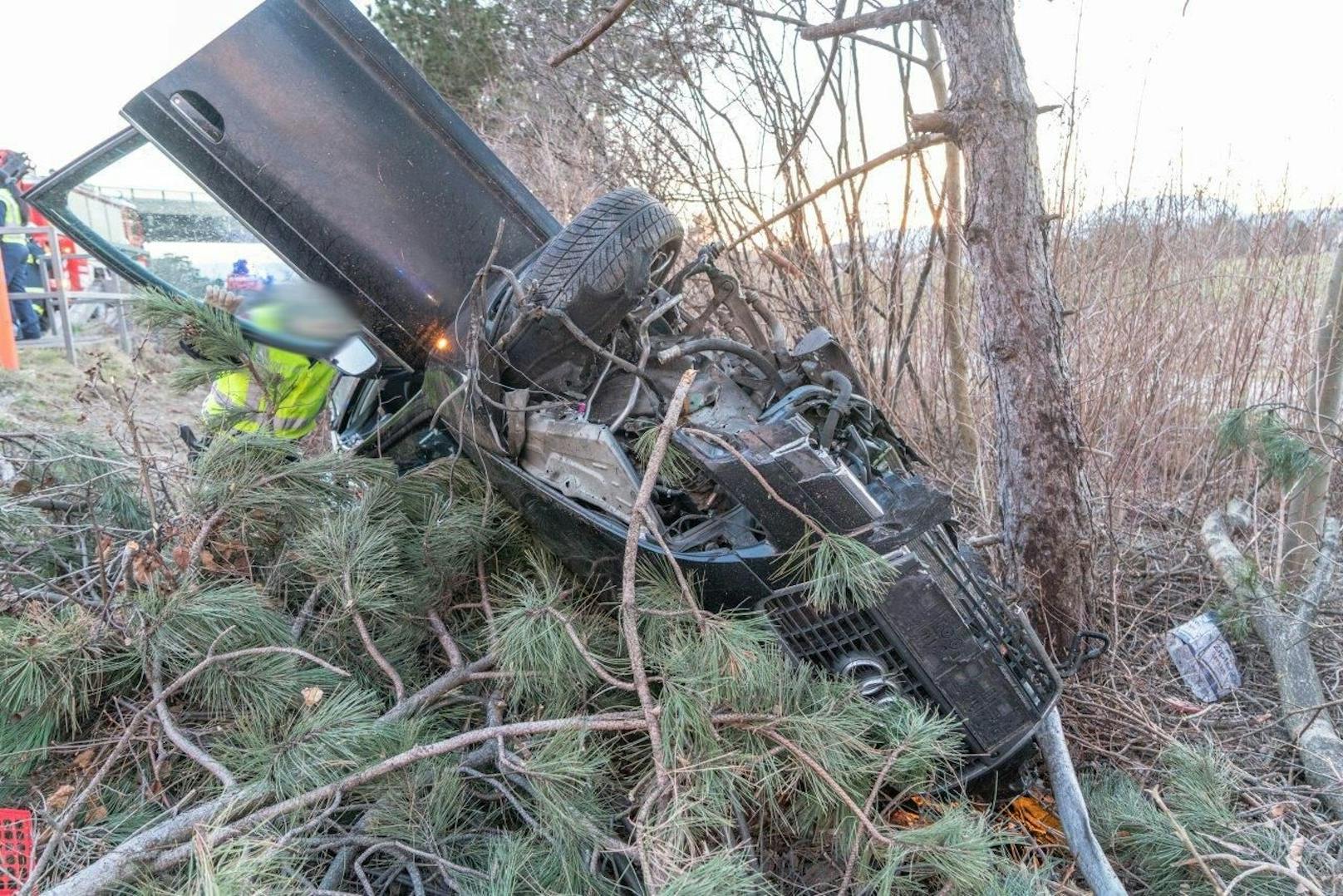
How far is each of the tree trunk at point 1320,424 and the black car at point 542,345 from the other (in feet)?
5.75

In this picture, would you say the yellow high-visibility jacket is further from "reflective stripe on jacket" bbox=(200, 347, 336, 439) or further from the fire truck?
the fire truck

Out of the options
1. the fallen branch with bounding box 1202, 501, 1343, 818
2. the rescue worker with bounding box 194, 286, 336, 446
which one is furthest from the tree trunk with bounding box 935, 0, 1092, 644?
the rescue worker with bounding box 194, 286, 336, 446

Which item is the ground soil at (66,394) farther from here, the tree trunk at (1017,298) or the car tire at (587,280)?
the tree trunk at (1017,298)

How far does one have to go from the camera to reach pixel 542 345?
234 centimetres

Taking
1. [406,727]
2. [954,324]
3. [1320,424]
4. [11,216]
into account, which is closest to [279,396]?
[406,727]

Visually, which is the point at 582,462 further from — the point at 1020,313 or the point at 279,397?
the point at 1020,313

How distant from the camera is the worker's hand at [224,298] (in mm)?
3145

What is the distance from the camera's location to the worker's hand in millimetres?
3145

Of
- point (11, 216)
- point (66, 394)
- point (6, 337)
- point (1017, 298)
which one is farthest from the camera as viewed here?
point (11, 216)

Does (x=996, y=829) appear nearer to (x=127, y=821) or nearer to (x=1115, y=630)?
(x=1115, y=630)

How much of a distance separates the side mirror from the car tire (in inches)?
35.1

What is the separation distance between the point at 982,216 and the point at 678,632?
5.34ft

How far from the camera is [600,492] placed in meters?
2.20

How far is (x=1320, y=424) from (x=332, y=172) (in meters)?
3.67
